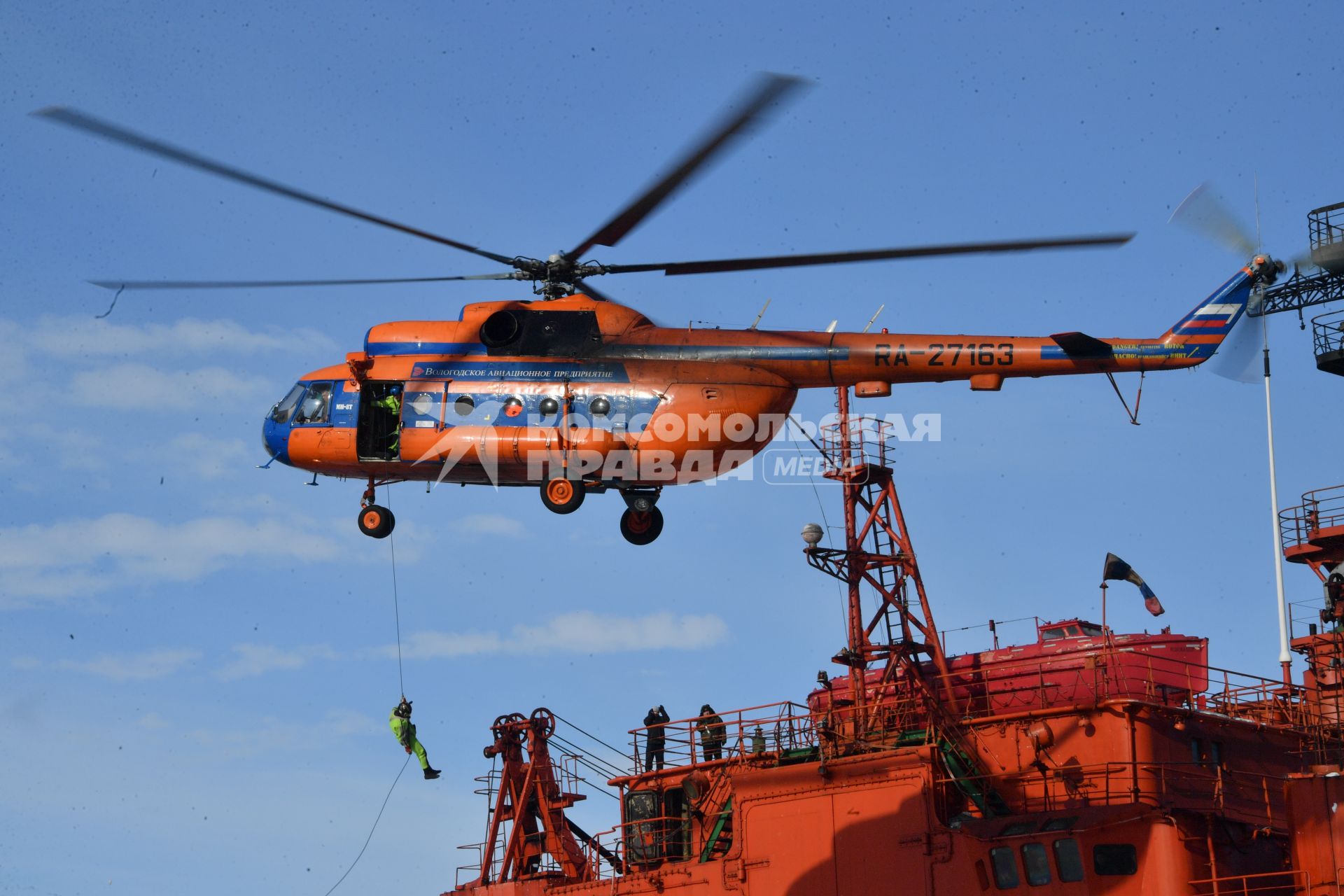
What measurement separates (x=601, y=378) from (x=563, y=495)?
2.03m

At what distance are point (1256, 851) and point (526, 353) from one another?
14122 mm

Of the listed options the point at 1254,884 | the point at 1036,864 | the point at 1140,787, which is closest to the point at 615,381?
the point at 1036,864

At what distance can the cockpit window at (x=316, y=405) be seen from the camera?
29.5 m

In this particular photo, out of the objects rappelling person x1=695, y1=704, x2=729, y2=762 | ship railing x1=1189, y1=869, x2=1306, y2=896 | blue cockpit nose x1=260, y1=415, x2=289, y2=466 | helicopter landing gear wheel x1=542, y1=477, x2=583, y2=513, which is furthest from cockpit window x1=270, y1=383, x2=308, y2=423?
ship railing x1=1189, y1=869, x2=1306, y2=896

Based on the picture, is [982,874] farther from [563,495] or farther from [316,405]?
[316,405]

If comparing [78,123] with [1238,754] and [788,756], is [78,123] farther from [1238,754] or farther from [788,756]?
[1238,754]

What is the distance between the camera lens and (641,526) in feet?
95.7

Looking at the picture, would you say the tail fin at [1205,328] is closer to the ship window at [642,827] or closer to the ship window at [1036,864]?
the ship window at [1036,864]

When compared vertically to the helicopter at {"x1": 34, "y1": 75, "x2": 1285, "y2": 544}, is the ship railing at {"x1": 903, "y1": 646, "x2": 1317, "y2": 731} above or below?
below

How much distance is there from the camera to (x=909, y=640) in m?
31.9

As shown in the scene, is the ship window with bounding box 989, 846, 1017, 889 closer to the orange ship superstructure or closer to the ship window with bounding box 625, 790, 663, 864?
the orange ship superstructure

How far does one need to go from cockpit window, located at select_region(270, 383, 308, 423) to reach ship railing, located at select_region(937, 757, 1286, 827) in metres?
12.8

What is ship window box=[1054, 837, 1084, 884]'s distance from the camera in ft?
83.3

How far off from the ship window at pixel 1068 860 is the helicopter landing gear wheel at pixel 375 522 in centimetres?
1252
